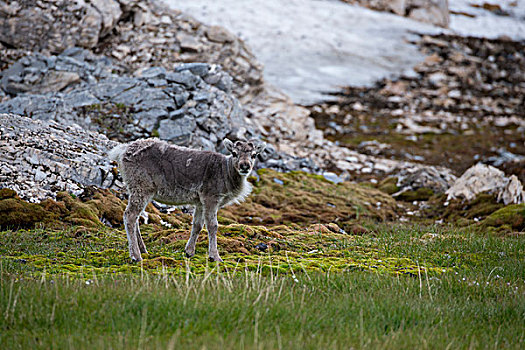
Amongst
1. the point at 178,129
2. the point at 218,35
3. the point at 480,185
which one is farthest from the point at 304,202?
the point at 218,35

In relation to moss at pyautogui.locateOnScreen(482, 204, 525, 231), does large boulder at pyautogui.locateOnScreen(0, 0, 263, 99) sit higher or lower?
higher

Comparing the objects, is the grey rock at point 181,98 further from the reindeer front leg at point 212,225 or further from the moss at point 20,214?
the reindeer front leg at point 212,225

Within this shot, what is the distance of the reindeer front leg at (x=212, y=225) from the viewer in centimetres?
1119

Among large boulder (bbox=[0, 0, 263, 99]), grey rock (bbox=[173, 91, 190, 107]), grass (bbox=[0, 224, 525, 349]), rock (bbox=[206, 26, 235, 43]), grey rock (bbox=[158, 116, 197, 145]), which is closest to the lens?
grass (bbox=[0, 224, 525, 349])

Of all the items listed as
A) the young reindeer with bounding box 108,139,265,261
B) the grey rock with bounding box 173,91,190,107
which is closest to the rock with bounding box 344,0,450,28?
the grey rock with bounding box 173,91,190,107

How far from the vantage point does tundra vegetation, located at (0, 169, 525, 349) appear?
6.71 m

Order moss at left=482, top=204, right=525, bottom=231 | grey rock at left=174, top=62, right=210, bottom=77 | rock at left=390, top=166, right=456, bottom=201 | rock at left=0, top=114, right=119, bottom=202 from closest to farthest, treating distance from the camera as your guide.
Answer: rock at left=0, top=114, right=119, bottom=202 → moss at left=482, top=204, right=525, bottom=231 → rock at left=390, top=166, right=456, bottom=201 → grey rock at left=174, top=62, right=210, bottom=77

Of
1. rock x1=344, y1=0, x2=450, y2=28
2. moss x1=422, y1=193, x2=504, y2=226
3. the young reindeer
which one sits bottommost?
moss x1=422, y1=193, x2=504, y2=226

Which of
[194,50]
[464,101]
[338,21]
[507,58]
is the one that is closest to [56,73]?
[194,50]

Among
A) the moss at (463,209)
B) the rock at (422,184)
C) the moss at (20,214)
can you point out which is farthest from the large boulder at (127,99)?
the moss at (463,209)

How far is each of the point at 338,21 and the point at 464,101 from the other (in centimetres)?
2352

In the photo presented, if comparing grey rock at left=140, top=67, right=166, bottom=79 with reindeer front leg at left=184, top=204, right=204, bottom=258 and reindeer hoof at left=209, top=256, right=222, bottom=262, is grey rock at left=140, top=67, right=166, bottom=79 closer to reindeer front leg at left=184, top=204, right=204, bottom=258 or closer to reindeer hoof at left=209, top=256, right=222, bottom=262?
reindeer front leg at left=184, top=204, right=204, bottom=258

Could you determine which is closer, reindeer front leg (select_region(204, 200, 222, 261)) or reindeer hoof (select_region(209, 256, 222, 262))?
reindeer hoof (select_region(209, 256, 222, 262))

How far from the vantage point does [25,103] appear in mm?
23516
